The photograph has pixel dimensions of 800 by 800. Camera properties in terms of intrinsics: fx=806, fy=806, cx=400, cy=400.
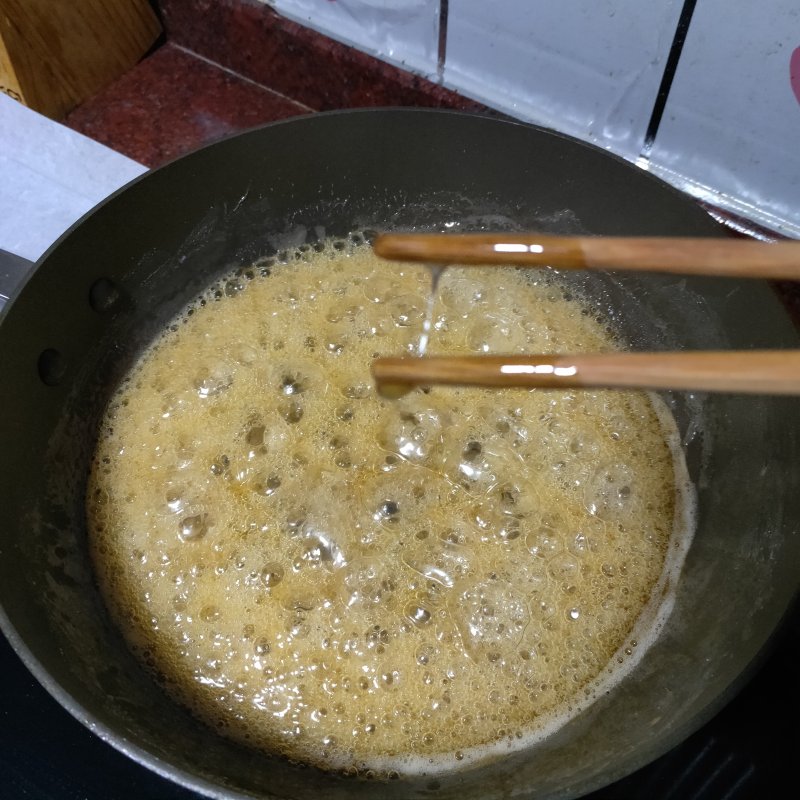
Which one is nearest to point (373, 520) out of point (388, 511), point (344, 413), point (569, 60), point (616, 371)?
point (388, 511)

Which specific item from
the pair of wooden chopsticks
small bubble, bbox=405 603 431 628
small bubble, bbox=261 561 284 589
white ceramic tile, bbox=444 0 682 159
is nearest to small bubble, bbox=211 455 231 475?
small bubble, bbox=261 561 284 589

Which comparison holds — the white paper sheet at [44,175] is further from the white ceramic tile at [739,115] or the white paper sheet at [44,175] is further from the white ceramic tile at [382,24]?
the white ceramic tile at [739,115]

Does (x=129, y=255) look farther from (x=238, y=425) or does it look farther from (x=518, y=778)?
(x=518, y=778)

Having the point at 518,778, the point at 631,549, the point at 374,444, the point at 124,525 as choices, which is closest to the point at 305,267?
the point at 374,444

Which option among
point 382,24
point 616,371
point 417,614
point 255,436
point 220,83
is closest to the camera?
point 616,371

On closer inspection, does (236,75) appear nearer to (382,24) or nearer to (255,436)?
(382,24)

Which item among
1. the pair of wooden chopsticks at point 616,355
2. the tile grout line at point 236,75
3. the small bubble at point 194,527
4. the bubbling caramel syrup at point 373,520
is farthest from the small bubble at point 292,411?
the tile grout line at point 236,75
